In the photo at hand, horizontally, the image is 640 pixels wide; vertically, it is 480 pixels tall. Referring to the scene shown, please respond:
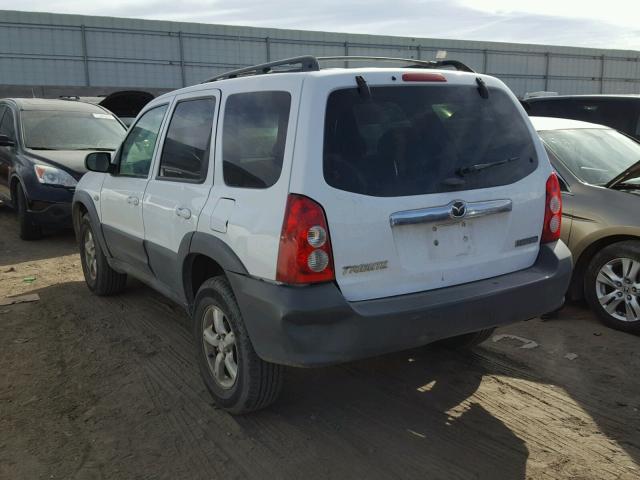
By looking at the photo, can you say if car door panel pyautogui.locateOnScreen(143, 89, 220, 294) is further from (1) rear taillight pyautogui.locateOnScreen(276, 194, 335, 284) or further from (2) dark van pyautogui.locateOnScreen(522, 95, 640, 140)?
(2) dark van pyautogui.locateOnScreen(522, 95, 640, 140)

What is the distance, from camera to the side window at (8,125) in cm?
863

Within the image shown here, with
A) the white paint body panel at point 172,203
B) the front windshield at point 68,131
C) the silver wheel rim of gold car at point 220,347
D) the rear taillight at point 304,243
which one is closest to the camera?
the rear taillight at point 304,243

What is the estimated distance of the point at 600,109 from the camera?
7.46 m

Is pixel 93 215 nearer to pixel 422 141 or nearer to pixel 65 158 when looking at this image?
pixel 65 158

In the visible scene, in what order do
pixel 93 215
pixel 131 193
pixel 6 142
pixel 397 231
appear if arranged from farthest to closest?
pixel 6 142 < pixel 93 215 < pixel 131 193 < pixel 397 231

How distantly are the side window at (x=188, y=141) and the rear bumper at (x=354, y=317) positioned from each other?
889 millimetres

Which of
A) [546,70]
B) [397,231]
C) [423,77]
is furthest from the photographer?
[546,70]

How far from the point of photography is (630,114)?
23.9 ft

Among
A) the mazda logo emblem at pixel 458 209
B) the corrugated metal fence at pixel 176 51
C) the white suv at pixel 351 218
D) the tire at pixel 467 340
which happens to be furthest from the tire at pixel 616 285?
the corrugated metal fence at pixel 176 51

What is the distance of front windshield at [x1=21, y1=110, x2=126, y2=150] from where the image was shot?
8.41 metres

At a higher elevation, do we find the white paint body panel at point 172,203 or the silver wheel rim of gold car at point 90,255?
the white paint body panel at point 172,203

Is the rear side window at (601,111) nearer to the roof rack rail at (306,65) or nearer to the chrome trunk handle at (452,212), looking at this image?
the roof rack rail at (306,65)

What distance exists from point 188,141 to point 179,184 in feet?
0.95

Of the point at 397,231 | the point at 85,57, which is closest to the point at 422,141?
the point at 397,231
